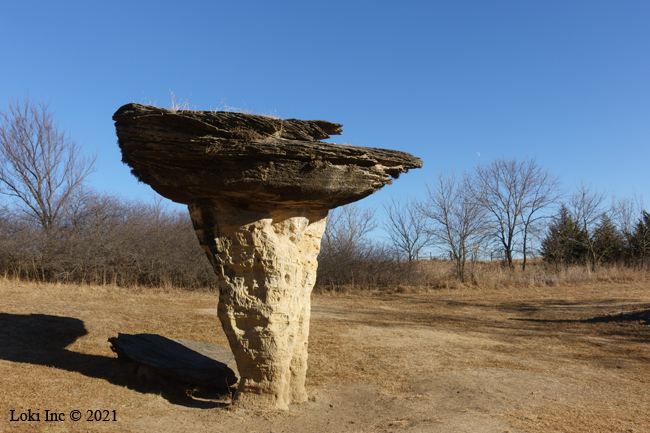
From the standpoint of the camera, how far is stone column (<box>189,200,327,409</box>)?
5938 mm

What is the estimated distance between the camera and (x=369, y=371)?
8383 millimetres

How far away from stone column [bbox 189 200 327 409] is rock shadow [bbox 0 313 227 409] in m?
0.88

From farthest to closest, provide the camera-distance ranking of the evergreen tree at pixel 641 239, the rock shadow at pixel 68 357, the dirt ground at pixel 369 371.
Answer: the evergreen tree at pixel 641 239 < the rock shadow at pixel 68 357 < the dirt ground at pixel 369 371

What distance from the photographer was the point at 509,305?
1780 cm

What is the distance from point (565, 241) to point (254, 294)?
99.3 feet

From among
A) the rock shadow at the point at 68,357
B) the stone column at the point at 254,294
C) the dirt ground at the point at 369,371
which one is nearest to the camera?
the dirt ground at the point at 369,371

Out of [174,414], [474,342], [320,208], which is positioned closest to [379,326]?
[474,342]

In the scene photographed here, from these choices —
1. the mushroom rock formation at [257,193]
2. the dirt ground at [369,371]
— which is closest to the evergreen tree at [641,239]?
the dirt ground at [369,371]

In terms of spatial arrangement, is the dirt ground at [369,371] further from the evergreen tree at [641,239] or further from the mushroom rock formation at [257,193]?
the evergreen tree at [641,239]

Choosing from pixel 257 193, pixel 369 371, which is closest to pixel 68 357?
pixel 257 193

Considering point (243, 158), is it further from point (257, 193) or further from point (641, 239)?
point (641, 239)

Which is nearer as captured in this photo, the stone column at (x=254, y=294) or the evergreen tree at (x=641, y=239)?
the stone column at (x=254, y=294)

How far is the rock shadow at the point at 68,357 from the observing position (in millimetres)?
6680

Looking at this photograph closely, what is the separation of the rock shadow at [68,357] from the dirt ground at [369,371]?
0.11 feet
